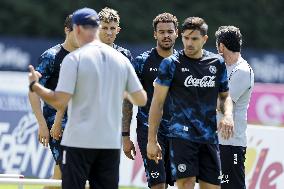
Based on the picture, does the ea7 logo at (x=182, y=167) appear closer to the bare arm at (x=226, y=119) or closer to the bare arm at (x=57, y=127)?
the bare arm at (x=226, y=119)

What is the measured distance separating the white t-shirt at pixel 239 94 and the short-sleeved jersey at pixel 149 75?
25.8 inches

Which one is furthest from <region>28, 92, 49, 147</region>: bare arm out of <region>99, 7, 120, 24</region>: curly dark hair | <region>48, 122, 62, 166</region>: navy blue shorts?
<region>99, 7, 120, 24</region>: curly dark hair

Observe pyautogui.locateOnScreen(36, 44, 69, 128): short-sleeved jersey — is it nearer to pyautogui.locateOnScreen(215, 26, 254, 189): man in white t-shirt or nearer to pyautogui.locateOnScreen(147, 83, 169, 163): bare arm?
pyautogui.locateOnScreen(147, 83, 169, 163): bare arm

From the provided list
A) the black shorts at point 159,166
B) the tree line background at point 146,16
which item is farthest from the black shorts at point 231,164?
the tree line background at point 146,16

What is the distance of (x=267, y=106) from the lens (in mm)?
22312

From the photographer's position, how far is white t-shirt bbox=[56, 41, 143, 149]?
8414 millimetres

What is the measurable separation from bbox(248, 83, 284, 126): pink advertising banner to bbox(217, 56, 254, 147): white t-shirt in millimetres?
10613

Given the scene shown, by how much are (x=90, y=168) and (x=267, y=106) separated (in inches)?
548

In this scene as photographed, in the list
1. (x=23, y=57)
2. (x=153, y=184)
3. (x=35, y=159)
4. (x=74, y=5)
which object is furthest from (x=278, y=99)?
(x=74, y=5)

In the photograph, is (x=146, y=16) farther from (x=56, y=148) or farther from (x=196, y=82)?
(x=196, y=82)

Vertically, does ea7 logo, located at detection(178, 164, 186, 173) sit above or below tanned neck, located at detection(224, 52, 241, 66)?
below

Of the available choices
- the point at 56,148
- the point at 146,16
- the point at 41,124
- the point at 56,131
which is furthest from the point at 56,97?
the point at 146,16

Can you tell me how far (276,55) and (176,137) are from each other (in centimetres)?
2968

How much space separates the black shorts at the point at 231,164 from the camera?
1055 cm
